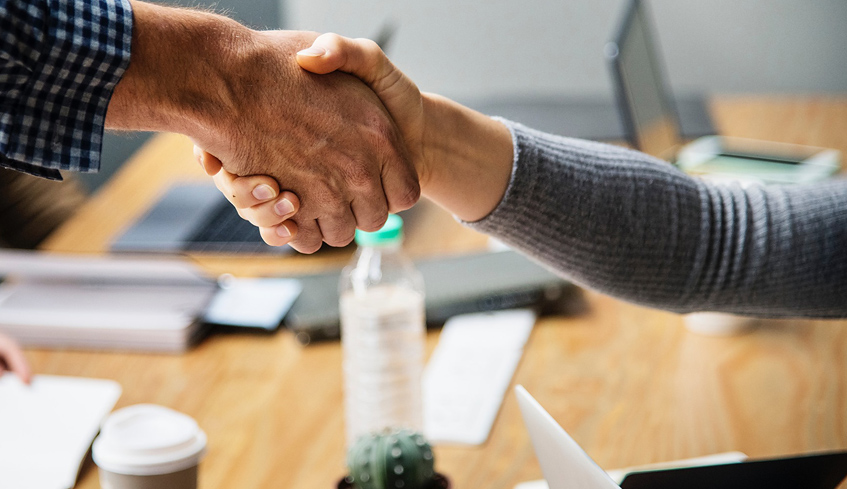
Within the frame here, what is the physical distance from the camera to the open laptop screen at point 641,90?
5.62 ft

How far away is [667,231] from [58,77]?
0.66 m

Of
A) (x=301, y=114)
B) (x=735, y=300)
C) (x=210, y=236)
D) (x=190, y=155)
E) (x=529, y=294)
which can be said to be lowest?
(x=190, y=155)

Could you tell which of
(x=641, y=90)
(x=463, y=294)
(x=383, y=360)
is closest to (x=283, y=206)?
(x=383, y=360)

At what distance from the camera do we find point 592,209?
0.94 metres

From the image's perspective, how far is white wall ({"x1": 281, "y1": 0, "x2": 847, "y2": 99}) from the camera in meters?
3.20

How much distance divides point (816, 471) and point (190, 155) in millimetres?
1732

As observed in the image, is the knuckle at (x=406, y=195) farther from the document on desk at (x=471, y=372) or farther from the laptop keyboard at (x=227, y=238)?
the laptop keyboard at (x=227, y=238)

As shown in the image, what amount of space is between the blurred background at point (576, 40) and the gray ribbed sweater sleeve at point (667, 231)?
221 cm

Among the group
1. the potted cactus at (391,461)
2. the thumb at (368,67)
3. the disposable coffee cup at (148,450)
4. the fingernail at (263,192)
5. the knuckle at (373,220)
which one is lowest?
the disposable coffee cup at (148,450)

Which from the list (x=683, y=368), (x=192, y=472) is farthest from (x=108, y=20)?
(x=683, y=368)

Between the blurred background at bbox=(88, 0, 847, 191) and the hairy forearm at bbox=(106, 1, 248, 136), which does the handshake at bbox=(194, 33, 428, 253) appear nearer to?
the hairy forearm at bbox=(106, 1, 248, 136)

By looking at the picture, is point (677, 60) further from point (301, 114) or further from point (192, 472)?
point (192, 472)

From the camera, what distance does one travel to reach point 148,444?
748 mm

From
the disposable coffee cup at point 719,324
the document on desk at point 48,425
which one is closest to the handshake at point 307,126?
the document on desk at point 48,425
